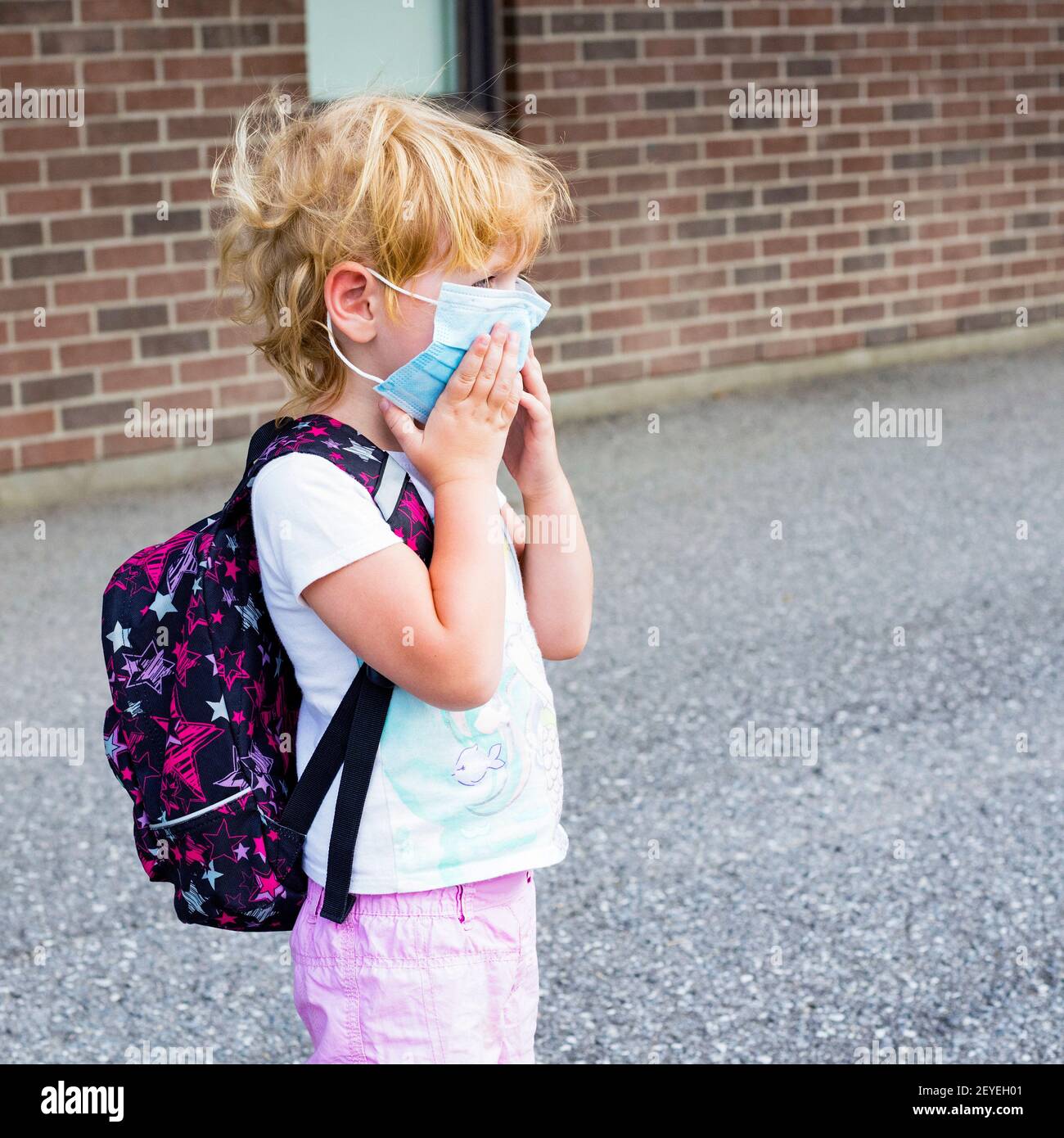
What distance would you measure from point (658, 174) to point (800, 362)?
1.48 m

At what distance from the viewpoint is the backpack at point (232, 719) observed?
175cm

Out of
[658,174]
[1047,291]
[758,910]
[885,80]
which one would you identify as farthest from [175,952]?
[1047,291]

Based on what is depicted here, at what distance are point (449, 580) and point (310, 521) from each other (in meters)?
0.17

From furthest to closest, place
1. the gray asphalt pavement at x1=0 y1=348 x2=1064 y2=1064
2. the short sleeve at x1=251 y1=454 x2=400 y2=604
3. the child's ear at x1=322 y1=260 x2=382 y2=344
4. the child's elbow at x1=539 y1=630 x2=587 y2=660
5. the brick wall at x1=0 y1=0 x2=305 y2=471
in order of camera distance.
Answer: the brick wall at x1=0 y1=0 x2=305 y2=471
the gray asphalt pavement at x1=0 y1=348 x2=1064 y2=1064
the child's elbow at x1=539 y1=630 x2=587 y2=660
the child's ear at x1=322 y1=260 x2=382 y2=344
the short sleeve at x1=251 y1=454 x2=400 y2=604

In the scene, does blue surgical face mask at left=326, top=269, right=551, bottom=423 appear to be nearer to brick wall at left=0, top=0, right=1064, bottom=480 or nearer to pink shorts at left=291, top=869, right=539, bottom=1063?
pink shorts at left=291, top=869, right=539, bottom=1063

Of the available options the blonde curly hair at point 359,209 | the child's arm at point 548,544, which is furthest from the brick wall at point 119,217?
the child's arm at point 548,544

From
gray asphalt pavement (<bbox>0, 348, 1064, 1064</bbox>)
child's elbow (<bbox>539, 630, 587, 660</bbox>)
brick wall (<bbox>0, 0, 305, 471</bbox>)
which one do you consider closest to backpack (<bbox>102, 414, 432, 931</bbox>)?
child's elbow (<bbox>539, 630, 587, 660</bbox>)

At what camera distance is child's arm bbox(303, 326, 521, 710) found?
1.70 meters

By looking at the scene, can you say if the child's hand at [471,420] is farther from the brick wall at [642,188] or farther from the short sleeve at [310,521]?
the brick wall at [642,188]

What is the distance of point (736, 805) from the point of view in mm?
3945

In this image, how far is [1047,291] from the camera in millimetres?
10219

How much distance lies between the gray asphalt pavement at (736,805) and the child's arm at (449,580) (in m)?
1.40

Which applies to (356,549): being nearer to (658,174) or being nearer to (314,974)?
(314,974)

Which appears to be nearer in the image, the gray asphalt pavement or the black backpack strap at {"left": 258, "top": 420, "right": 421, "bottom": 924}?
the black backpack strap at {"left": 258, "top": 420, "right": 421, "bottom": 924}
